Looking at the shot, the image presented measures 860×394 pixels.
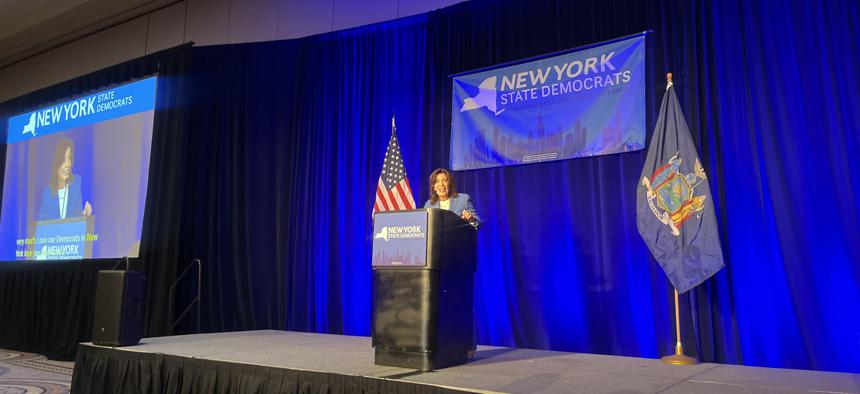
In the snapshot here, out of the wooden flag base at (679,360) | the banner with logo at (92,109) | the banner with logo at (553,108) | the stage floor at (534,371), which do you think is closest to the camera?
the stage floor at (534,371)

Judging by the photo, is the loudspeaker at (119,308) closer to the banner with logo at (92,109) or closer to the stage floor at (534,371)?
the stage floor at (534,371)

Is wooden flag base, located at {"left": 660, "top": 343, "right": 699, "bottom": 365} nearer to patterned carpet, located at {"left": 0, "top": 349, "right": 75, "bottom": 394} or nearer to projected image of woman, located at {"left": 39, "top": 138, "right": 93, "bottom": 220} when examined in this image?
patterned carpet, located at {"left": 0, "top": 349, "right": 75, "bottom": 394}

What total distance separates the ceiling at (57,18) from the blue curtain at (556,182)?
1.64 metres

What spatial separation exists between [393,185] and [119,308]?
239cm

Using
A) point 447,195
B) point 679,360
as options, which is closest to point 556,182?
point 447,195

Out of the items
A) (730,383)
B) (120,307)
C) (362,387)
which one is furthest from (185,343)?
(730,383)

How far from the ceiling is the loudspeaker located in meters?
4.56

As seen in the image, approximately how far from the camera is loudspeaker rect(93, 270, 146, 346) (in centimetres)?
417

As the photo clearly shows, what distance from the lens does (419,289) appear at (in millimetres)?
3078

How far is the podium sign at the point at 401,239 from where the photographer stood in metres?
3.10

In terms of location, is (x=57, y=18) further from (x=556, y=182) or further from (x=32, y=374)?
(x=556, y=182)

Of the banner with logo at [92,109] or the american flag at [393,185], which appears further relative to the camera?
the banner with logo at [92,109]

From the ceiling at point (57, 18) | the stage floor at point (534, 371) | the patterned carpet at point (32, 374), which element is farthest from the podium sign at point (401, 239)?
the ceiling at point (57, 18)

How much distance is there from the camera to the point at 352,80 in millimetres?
6426
